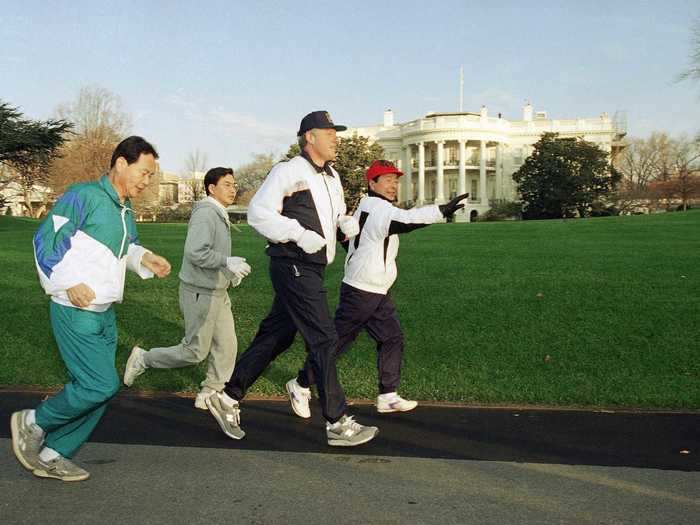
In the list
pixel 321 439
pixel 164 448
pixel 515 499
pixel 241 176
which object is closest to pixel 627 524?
pixel 515 499

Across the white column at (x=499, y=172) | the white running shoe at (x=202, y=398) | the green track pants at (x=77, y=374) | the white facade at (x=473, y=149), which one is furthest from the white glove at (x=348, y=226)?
the white column at (x=499, y=172)

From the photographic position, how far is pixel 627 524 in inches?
141

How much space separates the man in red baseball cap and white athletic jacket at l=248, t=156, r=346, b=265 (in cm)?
77

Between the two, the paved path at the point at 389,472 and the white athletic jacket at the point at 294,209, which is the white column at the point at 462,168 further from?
the white athletic jacket at the point at 294,209

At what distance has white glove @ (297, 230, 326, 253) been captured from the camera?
16.2 feet

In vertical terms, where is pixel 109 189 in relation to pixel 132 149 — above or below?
below

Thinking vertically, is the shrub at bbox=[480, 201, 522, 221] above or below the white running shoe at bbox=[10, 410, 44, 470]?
above

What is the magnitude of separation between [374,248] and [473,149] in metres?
80.3

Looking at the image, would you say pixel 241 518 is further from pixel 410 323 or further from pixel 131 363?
pixel 410 323

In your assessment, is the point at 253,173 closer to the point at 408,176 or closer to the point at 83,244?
the point at 408,176

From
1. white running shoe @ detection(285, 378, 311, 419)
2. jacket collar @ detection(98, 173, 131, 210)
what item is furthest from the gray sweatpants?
jacket collar @ detection(98, 173, 131, 210)

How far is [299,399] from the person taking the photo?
19.6 ft

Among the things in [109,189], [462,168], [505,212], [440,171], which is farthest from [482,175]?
[109,189]

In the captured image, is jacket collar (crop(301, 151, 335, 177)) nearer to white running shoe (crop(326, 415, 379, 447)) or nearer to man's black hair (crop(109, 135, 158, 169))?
man's black hair (crop(109, 135, 158, 169))
